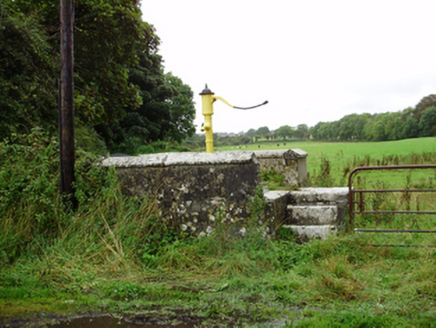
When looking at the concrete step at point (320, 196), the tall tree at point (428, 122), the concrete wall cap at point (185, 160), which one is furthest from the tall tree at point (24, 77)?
the tall tree at point (428, 122)

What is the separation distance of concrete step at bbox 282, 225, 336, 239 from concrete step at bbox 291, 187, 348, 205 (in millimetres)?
571

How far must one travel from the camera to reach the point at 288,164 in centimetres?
762

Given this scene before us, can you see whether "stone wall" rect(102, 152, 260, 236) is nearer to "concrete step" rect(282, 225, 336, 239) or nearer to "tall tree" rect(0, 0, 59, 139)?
"concrete step" rect(282, 225, 336, 239)

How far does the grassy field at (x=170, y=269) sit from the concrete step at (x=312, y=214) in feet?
1.61

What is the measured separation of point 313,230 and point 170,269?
2.19 metres

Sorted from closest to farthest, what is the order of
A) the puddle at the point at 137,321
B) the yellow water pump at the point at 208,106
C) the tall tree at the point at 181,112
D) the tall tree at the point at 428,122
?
the puddle at the point at 137,321 → the yellow water pump at the point at 208,106 → the tall tree at the point at 428,122 → the tall tree at the point at 181,112

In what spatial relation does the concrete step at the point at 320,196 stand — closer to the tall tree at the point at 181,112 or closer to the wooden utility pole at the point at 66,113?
the wooden utility pole at the point at 66,113

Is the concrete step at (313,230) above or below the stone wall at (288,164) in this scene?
below

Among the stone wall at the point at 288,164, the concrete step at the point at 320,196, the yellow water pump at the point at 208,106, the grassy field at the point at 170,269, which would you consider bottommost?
the grassy field at the point at 170,269

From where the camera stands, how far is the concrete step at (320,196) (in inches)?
235

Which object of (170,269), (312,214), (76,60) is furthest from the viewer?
(76,60)

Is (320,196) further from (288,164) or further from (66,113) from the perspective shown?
(66,113)

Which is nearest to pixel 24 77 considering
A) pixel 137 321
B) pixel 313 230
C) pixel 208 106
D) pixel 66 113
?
pixel 66 113

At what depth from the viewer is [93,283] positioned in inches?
172
